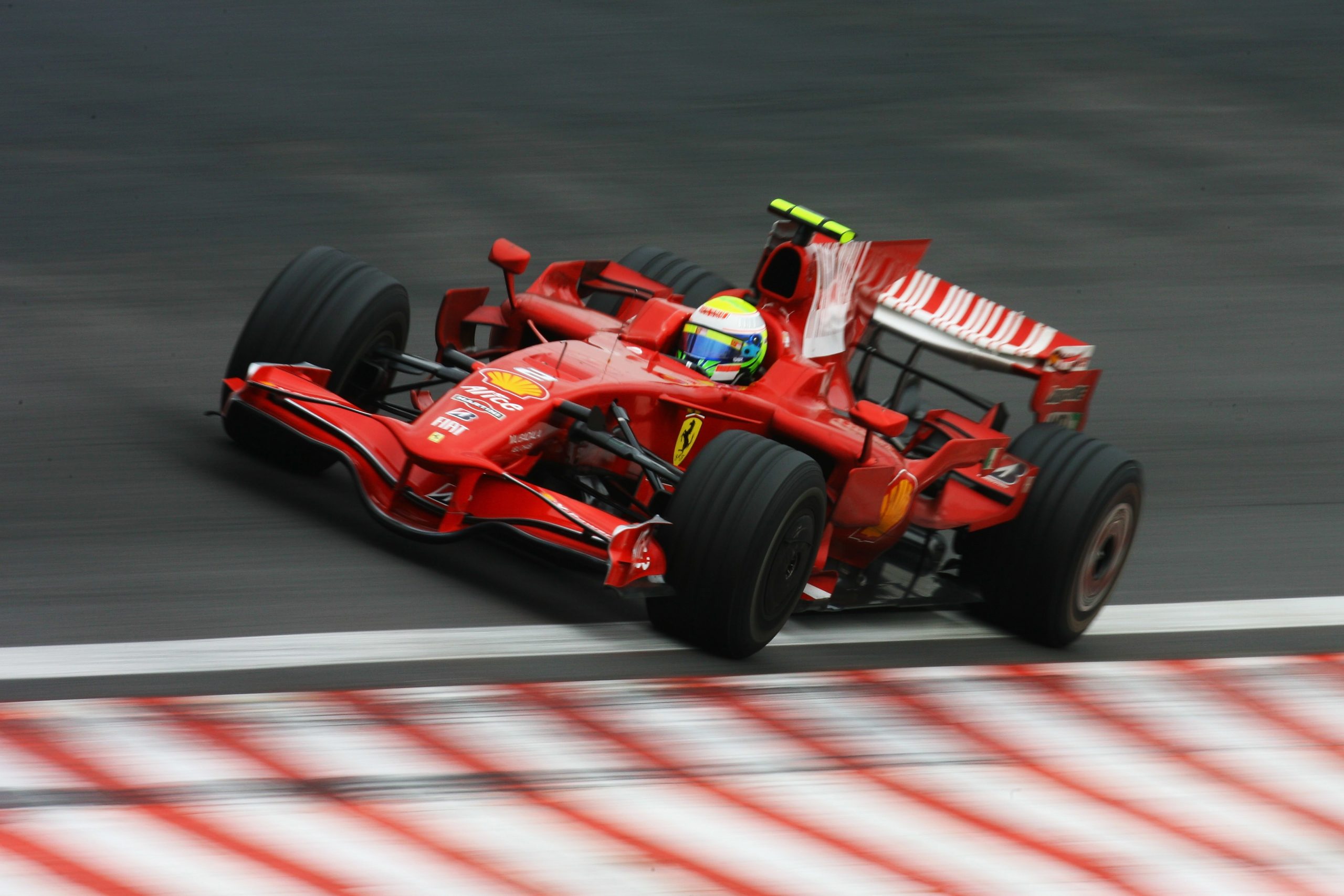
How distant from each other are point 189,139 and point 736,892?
8763 mm

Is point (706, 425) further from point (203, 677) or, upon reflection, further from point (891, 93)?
point (891, 93)

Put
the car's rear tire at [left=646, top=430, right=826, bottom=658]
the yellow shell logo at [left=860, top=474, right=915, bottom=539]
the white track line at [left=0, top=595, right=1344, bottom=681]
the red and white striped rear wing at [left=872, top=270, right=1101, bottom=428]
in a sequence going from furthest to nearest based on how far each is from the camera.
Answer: the red and white striped rear wing at [left=872, top=270, right=1101, bottom=428], the yellow shell logo at [left=860, top=474, right=915, bottom=539], the car's rear tire at [left=646, top=430, right=826, bottom=658], the white track line at [left=0, top=595, right=1344, bottom=681]

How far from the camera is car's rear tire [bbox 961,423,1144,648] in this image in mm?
6141

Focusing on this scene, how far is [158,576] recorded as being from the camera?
552 centimetres

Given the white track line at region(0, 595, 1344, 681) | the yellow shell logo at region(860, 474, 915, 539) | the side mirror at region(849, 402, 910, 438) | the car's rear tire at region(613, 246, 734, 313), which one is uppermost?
the car's rear tire at region(613, 246, 734, 313)

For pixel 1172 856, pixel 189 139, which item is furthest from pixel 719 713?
pixel 189 139

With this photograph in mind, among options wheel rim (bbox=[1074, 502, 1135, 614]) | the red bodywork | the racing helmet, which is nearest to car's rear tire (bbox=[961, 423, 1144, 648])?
wheel rim (bbox=[1074, 502, 1135, 614])

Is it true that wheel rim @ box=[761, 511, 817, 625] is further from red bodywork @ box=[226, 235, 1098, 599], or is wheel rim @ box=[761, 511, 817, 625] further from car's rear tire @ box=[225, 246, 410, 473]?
car's rear tire @ box=[225, 246, 410, 473]

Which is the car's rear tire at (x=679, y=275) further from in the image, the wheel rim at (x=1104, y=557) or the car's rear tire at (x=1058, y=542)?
the wheel rim at (x=1104, y=557)

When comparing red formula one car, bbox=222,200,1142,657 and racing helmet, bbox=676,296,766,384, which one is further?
racing helmet, bbox=676,296,766,384

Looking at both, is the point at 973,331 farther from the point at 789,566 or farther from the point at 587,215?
the point at 587,215

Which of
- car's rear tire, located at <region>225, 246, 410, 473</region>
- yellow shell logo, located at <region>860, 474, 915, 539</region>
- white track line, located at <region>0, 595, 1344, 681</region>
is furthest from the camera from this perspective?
car's rear tire, located at <region>225, 246, 410, 473</region>

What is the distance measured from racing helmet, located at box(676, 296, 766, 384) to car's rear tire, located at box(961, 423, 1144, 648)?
3.54ft

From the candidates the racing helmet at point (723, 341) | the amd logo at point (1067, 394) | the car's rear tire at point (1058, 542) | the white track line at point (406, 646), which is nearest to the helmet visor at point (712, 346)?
the racing helmet at point (723, 341)
